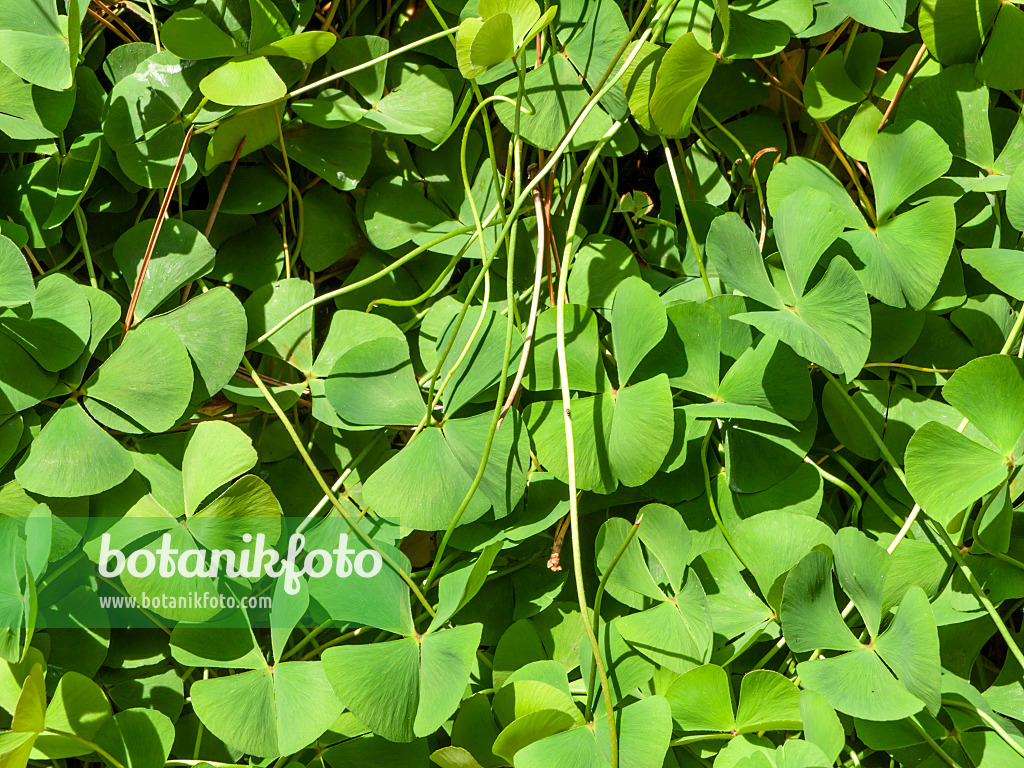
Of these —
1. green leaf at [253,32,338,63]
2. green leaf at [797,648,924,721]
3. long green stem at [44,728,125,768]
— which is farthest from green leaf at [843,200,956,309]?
long green stem at [44,728,125,768]

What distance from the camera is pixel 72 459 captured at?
720 millimetres

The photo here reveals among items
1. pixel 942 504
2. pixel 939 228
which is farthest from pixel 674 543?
pixel 939 228

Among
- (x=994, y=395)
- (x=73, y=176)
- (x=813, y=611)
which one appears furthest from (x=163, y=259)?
(x=994, y=395)

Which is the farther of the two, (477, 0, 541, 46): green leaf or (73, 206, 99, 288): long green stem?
(73, 206, 99, 288): long green stem

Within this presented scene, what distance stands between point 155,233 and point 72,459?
25 centimetres

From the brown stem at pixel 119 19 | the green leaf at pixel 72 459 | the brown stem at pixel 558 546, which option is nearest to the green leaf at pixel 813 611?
the brown stem at pixel 558 546

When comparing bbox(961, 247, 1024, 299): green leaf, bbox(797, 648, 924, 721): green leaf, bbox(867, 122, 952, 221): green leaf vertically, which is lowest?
bbox(797, 648, 924, 721): green leaf

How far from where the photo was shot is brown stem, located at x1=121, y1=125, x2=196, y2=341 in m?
0.76

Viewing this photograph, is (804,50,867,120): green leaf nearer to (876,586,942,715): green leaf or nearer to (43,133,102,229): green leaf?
(876,586,942,715): green leaf

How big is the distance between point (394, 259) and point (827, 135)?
502mm

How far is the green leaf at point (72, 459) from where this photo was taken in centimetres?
71

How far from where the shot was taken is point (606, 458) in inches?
27.6

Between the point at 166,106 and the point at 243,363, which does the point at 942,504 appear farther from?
the point at 166,106

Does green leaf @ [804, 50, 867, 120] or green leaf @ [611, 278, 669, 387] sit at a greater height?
green leaf @ [804, 50, 867, 120]
